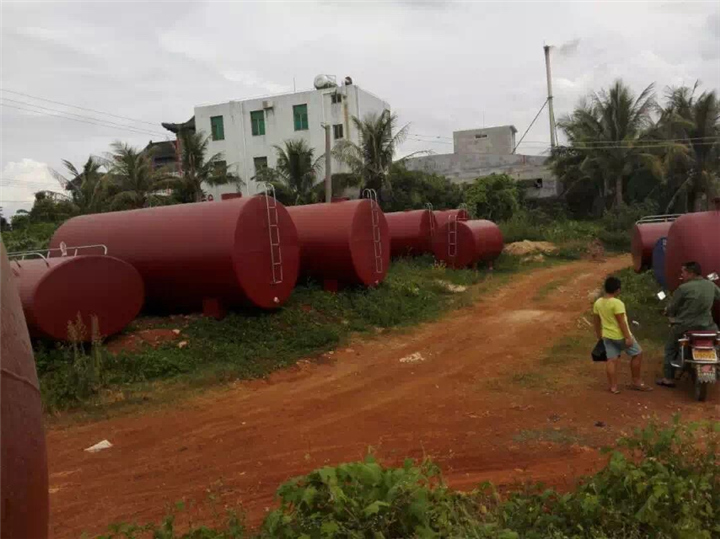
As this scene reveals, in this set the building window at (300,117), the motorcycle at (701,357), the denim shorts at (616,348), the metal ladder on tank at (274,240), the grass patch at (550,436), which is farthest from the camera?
the building window at (300,117)

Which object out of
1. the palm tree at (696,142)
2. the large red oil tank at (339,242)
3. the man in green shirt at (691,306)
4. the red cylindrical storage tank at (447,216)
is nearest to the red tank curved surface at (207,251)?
the large red oil tank at (339,242)

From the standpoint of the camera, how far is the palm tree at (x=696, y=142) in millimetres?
27328

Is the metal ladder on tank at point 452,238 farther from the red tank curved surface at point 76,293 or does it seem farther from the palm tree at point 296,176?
the red tank curved surface at point 76,293

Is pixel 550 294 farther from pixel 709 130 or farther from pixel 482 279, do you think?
pixel 709 130

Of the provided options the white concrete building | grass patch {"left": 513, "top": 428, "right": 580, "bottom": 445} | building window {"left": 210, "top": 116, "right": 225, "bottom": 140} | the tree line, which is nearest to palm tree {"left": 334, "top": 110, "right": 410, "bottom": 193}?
the tree line

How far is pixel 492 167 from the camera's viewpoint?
36.7 m

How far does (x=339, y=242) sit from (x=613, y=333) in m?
6.34

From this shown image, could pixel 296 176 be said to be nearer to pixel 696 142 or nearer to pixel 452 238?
pixel 452 238

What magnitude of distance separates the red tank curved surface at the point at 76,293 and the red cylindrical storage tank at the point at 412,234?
11.1 metres

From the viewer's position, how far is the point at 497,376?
802 centimetres

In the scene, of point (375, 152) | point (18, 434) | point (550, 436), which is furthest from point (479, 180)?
point (18, 434)

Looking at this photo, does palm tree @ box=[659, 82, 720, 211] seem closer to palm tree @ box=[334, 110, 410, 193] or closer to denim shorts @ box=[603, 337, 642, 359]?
palm tree @ box=[334, 110, 410, 193]

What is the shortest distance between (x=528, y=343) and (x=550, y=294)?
5698 mm

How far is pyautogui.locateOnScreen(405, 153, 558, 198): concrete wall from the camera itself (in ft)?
116
